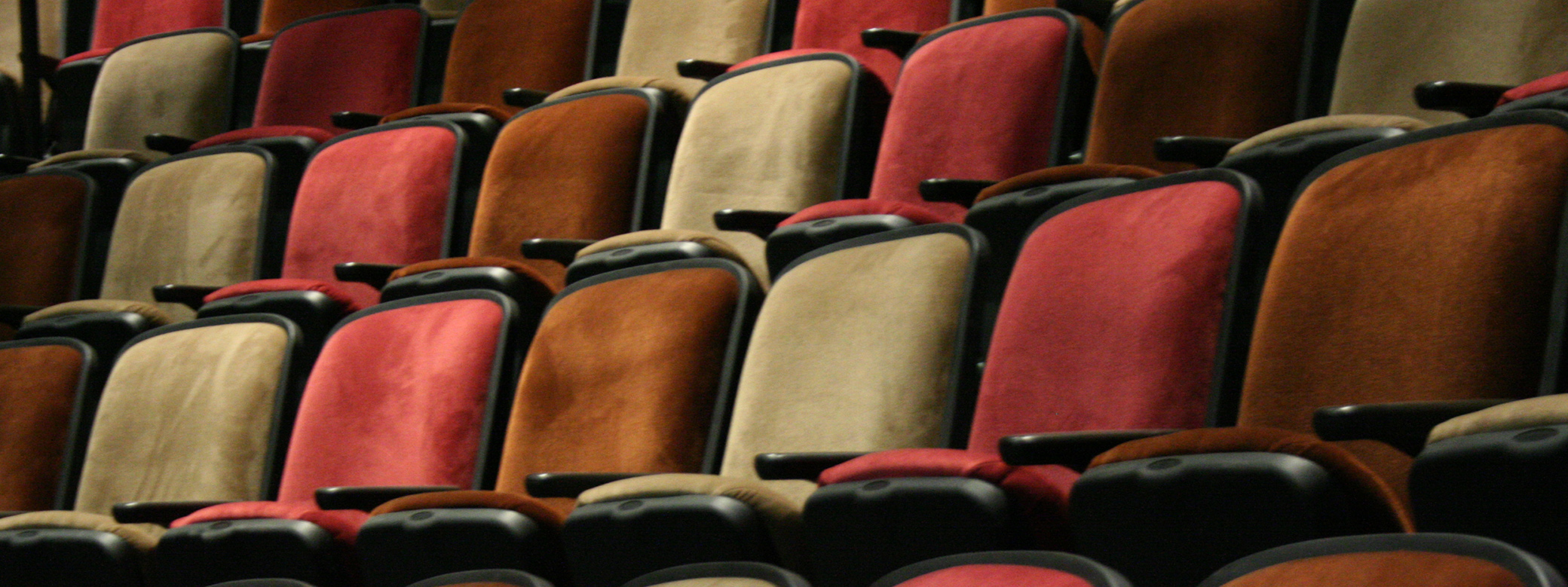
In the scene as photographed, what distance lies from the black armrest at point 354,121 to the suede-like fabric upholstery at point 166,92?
0.12 meters

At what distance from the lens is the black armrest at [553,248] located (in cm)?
40

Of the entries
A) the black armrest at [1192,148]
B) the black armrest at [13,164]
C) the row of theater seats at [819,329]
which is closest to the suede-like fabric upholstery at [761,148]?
the row of theater seats at [819,329]

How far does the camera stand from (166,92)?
64 cm

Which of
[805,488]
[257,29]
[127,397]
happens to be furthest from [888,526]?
[257,29]

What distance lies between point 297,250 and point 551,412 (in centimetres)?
20

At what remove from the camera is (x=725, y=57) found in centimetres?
53

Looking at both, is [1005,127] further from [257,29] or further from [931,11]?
[257,29]

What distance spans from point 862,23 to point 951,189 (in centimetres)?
18

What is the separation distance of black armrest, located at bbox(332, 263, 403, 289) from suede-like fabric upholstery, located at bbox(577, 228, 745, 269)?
0.08 m

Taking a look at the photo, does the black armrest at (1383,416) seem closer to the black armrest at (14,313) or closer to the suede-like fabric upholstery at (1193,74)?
the suede-like fabric upholstery at (1193,74)

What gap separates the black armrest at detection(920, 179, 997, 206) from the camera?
0.34m

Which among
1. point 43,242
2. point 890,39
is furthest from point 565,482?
point 43,242

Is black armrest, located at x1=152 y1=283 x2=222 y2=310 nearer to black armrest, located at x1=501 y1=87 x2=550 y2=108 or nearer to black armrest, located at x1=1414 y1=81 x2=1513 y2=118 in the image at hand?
black armrest, located at x1=501 y1=87 x2=550 y2=108

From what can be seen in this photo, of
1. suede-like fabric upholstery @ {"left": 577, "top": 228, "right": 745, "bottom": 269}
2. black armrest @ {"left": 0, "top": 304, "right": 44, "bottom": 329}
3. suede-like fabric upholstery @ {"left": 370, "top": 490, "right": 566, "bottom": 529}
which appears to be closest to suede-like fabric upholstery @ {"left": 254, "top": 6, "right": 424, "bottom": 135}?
black armrest @ {"left": 0, "top": 304, "right": 44, "bottom": 329}
